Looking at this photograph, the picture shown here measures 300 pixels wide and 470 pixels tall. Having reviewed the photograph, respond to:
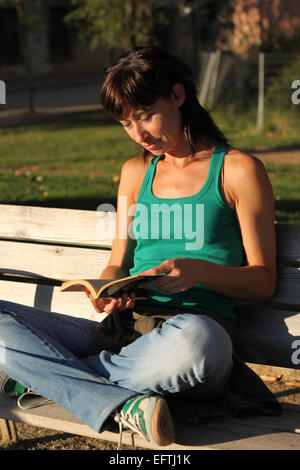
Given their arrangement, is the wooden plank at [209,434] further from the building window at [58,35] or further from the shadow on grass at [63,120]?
the building window at [58,35]

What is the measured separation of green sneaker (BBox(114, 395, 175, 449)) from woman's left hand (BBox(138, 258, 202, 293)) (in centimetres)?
42

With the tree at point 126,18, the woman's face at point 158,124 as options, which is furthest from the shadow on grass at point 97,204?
the tree at point 126,18

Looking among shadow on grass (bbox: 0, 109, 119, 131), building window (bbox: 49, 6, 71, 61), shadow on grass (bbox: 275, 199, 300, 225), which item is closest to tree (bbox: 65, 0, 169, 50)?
shadow on grass (bbox: 0, 109, 119, 131)

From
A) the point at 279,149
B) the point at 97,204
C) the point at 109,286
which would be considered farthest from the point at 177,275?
the point at 279,149

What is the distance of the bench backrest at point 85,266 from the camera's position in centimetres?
297

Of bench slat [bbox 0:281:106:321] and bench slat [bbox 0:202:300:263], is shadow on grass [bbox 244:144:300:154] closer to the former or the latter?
bench slat [bbox 0:202:300:263]

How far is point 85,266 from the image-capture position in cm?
343

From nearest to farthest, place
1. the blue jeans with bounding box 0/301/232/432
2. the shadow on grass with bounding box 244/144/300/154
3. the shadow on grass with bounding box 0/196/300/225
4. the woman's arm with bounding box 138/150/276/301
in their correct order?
1. the blue jeans with bounding box 0/301/232/432
2. the woman's arm with bounding box 138/150/276/301
3. the shadow on grass with bounding box 0/196/300/225
4. the shadow on grass with bounding box 244/144/300/154

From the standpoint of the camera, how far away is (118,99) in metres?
2.84

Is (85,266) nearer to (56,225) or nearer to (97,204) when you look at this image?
(56,225)

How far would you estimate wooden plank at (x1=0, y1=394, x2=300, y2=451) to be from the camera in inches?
93.0

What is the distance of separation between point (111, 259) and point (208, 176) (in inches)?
24.6

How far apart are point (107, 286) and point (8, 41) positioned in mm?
32664

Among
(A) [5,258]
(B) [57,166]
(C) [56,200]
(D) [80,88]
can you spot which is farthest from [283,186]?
(D) [80,88]
